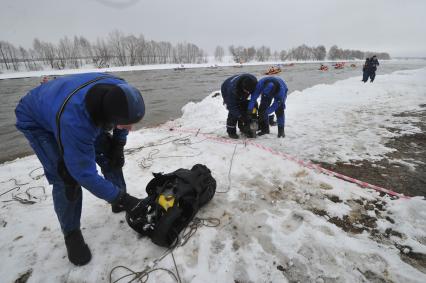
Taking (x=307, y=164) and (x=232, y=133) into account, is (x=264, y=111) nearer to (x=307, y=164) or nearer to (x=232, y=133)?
(x=232, y=133)

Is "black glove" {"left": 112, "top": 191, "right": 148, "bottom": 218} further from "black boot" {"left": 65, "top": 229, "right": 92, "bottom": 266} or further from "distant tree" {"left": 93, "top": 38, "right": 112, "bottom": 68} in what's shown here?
"distant tree" {"left": 93, "top": 38, "right": 112, "bottom": 68}

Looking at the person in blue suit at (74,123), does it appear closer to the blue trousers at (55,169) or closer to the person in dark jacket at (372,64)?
the blue trousers at (55,169)

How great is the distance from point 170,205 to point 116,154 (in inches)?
30.3

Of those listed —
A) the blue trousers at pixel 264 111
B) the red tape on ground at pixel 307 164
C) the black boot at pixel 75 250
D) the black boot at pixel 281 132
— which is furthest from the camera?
the black boot at pixel 281 132

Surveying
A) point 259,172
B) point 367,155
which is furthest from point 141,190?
point 367,155

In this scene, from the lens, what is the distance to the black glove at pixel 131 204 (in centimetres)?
186

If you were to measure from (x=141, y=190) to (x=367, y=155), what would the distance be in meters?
3.83

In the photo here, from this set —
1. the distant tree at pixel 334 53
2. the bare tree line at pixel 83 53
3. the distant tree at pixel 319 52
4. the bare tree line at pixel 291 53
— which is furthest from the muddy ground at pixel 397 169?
the distant tree at pixel 334 53

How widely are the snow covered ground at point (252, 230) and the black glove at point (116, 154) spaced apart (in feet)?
2.17

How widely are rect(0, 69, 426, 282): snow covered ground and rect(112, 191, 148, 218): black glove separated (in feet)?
1.03

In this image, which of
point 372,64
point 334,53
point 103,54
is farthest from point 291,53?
point 372,64

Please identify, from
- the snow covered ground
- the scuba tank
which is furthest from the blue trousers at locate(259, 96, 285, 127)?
the snow covered ground

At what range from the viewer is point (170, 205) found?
223 centimetres

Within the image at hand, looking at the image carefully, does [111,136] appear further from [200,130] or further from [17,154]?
[17,154]
